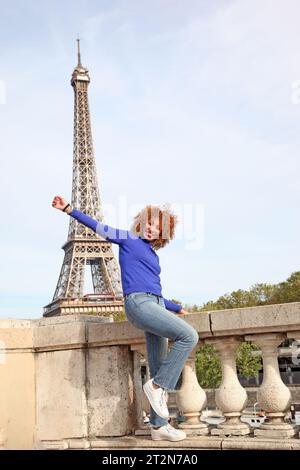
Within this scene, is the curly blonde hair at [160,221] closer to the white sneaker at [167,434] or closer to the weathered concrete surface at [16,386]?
the white sneaker at [167,434]

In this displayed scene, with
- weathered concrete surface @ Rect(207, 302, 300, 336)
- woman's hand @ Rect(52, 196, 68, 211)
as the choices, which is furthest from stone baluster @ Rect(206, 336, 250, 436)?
woman's hand @ Rect(52, 196, 68, 211)

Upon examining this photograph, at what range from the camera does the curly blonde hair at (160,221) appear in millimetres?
4836

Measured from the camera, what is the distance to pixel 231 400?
4.60 metres

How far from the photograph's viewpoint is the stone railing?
4.58 m

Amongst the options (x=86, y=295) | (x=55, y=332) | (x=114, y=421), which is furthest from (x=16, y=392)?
(x=86, y=295)

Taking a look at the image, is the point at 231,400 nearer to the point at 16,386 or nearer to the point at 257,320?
the point at 257,320

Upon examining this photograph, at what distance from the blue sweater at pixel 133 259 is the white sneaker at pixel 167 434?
1.10m

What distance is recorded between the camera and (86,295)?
72.2 metres

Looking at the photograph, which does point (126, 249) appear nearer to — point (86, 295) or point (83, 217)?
point (83, 217)

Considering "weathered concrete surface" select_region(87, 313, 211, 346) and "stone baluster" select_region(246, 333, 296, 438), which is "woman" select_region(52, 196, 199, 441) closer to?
A: "weathered concrete surface" select_region(87, 313, 211, 346)

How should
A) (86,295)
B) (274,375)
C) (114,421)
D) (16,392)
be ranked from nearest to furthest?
(274,375) → (114,421) → (16,392) → (86,295)

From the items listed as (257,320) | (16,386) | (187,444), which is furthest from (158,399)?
(16,386)

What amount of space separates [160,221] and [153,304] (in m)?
0.81
